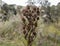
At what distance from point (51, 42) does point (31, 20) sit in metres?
3.06

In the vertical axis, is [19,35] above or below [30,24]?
below

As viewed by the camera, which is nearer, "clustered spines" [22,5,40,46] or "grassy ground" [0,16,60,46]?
"clustered spines" [22,5,40,46]

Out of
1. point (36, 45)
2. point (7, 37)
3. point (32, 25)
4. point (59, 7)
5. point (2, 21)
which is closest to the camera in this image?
point (32, 25)

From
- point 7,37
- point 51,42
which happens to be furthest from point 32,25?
point 7,37

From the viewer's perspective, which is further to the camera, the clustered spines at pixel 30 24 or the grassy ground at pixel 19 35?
the grassy ground at pixel 19 35

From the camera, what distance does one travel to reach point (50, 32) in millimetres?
7277

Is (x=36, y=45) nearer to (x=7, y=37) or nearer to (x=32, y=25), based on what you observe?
(x=7, y=37)

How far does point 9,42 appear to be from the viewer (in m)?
6.52

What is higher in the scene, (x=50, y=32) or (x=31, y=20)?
(x=31, y=20)

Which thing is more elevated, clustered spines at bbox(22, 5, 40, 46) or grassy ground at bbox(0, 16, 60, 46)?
clustered spines at bbox(22, 5, 40, 46)

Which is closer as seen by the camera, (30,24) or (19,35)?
(30,24)

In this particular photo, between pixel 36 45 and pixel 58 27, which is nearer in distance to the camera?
pixel 36 45

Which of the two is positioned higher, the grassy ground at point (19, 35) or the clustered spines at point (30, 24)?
the clustered spines at point (30, 24)

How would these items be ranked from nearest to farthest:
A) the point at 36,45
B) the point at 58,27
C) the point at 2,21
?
the point at 36,45, the point at 58,27, the point at 2,21
